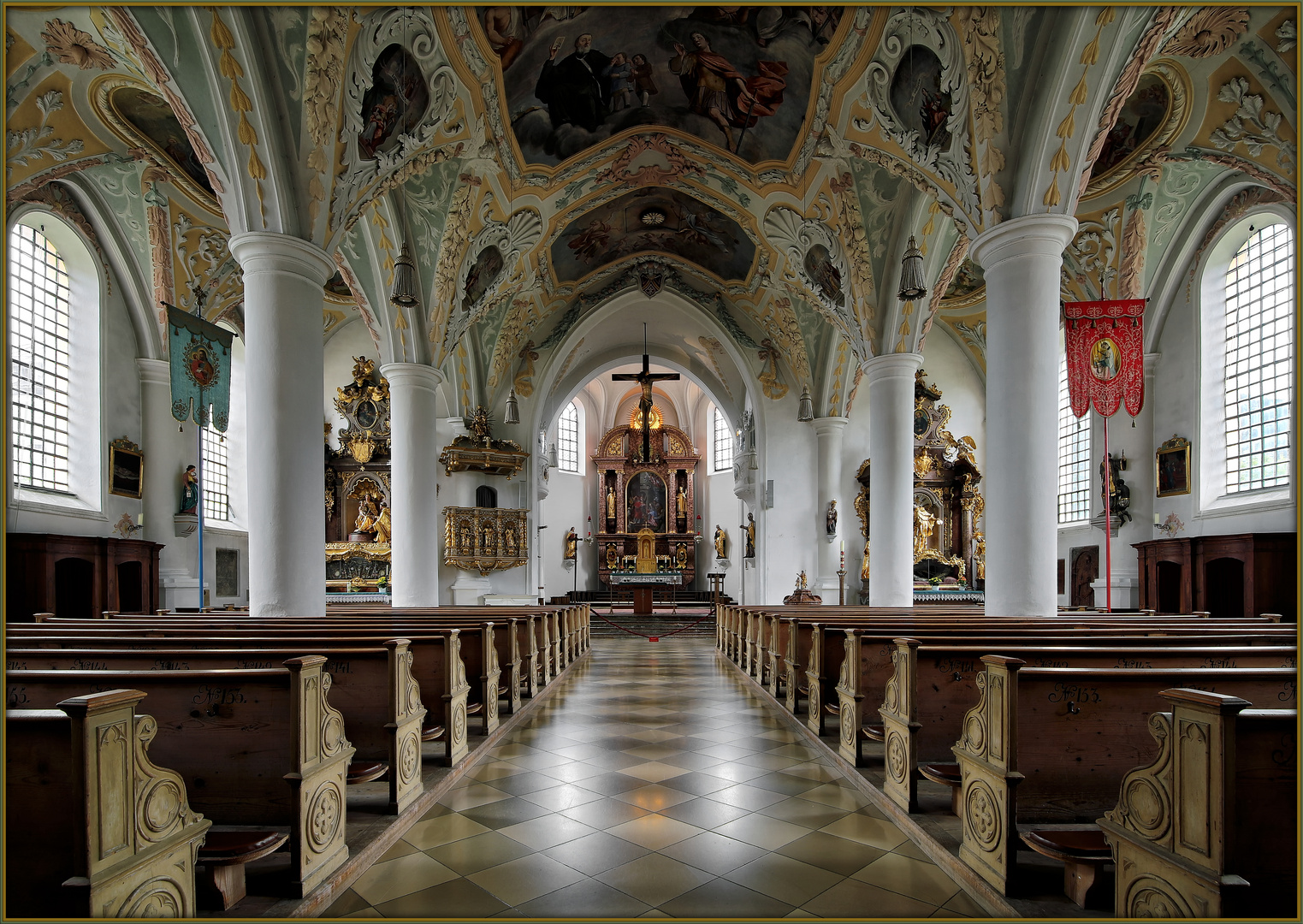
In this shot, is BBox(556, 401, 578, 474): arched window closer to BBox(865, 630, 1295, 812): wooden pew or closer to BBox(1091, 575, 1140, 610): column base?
BBox(1091, 575, 1140, 610): column base

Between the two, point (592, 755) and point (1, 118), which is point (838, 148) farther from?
point (1, 118)

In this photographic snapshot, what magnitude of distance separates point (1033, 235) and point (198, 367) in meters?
8.64

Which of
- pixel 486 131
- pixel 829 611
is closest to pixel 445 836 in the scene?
pixel 829 611

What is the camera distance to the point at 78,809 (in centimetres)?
201

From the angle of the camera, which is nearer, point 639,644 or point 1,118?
point 1,118

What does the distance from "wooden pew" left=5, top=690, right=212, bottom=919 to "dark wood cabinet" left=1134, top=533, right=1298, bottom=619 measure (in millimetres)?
11243

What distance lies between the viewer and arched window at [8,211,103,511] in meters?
10.6

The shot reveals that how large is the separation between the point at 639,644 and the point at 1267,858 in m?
12.4

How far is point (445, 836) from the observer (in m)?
3.64

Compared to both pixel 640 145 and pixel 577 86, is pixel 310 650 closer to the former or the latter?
pixel 577 86

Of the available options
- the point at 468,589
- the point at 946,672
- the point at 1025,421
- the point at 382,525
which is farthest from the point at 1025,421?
the point at 382,525

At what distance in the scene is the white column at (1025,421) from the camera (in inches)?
262

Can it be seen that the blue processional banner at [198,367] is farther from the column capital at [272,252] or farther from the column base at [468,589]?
the column base at [468,589]

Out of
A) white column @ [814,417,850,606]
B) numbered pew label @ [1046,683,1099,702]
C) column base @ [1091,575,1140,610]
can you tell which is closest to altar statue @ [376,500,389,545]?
white column @ [814,417,850,606]
